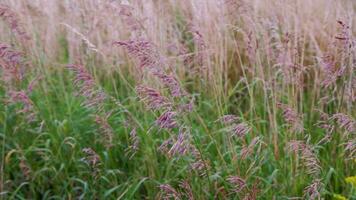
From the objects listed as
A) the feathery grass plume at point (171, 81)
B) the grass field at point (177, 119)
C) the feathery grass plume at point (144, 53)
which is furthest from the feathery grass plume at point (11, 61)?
the feathery grass plume at point (171, 81)

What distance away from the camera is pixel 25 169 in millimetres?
3436

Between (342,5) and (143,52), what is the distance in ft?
6.80

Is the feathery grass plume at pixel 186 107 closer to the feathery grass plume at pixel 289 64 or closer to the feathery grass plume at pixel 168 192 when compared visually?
the feathery grass plume at pixel 168 192

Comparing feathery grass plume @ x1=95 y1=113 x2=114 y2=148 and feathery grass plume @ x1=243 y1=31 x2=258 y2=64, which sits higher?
feathery grass plume @ x1=243 y1=31 x2=258 y2=64

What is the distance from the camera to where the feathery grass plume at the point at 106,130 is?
3.17 meters

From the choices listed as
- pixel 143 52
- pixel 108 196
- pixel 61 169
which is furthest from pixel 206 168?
pixel 61 169

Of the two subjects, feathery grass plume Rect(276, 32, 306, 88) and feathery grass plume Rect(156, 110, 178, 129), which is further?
feathery grass plume Rect(276, 32, 306, 88)

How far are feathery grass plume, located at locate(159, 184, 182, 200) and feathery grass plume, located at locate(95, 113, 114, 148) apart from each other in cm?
44

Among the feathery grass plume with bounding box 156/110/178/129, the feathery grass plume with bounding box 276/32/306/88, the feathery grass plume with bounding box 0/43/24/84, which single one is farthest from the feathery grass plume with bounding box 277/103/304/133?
the feathery grass plume with bounding box 0/43/24/84

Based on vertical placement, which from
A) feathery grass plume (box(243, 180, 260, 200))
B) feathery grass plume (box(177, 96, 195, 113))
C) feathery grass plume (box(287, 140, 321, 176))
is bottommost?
feathery grass plume (box(243, 180, 260, 200))

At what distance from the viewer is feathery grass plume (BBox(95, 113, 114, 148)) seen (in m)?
3.17

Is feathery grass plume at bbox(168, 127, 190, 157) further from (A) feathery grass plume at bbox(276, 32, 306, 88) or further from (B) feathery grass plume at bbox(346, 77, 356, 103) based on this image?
(B) feathery grass plume at bbox(346, 77, 356, 103)

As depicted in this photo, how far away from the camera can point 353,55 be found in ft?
9.67

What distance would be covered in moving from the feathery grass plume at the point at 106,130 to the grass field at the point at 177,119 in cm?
1
